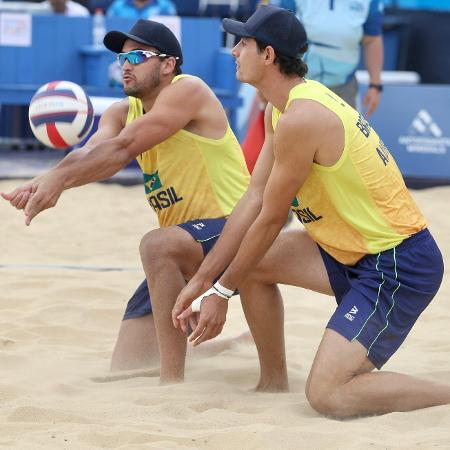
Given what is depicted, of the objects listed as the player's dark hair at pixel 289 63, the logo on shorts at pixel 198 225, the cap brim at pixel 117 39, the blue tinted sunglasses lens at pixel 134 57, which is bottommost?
the logo on shorts at pixel 198 225

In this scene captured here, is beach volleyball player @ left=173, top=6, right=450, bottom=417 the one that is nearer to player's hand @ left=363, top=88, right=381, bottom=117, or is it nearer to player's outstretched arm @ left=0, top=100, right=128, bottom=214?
player's outstretched arm @ left=0, top=100, right=128, bottom=214

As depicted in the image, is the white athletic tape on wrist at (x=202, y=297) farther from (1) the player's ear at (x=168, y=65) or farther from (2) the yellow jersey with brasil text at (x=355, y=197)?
(1) the player's ear at (x=168, y=65)

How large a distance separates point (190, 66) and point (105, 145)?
249 inches

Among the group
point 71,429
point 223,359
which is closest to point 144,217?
point 223,359

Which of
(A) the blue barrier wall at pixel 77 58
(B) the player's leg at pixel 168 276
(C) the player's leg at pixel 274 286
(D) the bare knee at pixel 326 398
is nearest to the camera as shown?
(D) the bare knee at pixel 326 398

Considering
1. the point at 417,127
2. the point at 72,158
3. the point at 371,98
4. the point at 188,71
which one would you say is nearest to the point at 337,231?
the point at 72,158

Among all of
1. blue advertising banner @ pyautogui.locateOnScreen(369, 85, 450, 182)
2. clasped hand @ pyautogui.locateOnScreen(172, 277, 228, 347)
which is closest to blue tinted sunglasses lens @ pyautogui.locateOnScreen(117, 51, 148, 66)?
clasped hand @ pyautogui.locateOnScreen(172, 277, 228, 347)

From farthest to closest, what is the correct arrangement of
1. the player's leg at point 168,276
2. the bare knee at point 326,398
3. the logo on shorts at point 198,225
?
the logo on shorts at point 198,225
the player's leg at point 168,276
the bare knee at point 326,398

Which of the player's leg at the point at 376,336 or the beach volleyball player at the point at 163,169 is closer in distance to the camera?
the player's leg at the point at 376,336

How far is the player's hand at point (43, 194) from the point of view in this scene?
164 inches

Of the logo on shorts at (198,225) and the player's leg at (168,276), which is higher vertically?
the logo on shorts at (198,225)

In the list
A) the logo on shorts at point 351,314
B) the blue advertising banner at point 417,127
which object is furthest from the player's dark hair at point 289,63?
the blue advertising banner at point 417,127

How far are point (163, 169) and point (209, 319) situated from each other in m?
0.94

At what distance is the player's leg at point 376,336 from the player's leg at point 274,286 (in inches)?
7.6
